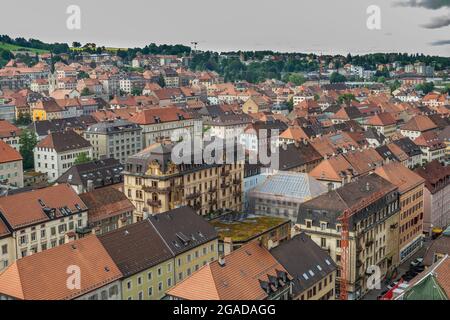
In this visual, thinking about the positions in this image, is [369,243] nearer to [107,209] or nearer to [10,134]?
[107,209]

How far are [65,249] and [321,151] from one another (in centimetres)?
3838

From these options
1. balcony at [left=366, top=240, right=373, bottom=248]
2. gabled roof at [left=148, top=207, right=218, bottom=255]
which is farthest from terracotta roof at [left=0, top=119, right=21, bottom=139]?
balcony at [left=366, top=240, right=373, bottom=248]

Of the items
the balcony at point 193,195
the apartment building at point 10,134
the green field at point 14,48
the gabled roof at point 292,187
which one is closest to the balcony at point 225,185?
the gabled roof at point 292,187

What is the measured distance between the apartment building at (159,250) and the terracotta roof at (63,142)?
1376 inches

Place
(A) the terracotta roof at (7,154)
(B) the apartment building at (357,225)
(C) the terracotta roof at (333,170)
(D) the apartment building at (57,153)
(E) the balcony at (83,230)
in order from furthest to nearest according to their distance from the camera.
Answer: (D) the apartment building at (57,153) → (A) the terracotta roof at (7,154) → (C) the terracotta roof at (333,170) → (E) the balcony at (83,230) → (B) the apartment building at (357,225)

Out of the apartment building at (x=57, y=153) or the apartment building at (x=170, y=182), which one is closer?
the apartment building at (x=170, y=182)

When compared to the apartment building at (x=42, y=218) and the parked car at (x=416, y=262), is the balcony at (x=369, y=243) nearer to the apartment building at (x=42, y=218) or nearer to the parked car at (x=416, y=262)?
the parked car at (x=416, y=262)

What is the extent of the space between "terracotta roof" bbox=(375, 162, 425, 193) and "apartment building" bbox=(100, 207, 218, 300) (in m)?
15.9

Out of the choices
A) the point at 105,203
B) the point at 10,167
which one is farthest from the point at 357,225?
the point at 10,167

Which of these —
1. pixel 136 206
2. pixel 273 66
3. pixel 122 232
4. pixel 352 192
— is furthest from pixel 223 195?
pixel 273 66

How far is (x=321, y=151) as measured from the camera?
60219 mm

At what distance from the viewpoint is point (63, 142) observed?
65250 millimetres

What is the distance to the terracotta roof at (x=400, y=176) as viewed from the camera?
42969 millimetres
